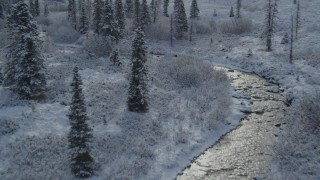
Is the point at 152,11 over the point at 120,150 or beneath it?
over

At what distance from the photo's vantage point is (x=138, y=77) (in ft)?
92.8

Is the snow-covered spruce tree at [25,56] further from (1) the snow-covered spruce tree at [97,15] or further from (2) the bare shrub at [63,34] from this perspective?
(2) the bare shrub at [63,34]

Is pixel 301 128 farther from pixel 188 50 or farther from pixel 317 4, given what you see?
pixel 317 4

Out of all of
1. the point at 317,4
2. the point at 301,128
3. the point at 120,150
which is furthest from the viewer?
the point at 317,4

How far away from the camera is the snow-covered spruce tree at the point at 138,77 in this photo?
28.1 meters

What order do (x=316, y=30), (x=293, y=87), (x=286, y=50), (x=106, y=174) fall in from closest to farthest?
(x=106, y=174) < (x=293, y=87) < (x=286, y=50) < (x=316, y=30)

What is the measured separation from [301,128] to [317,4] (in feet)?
183

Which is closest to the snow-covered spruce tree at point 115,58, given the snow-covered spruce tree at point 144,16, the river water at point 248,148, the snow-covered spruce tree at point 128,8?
the river water at point 248,148

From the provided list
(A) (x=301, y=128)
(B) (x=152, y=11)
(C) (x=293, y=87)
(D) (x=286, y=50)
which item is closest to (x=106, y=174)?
(A) (x=301, y=128)

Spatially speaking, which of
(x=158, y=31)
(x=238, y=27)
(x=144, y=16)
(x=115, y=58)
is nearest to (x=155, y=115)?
(x=115, y=58)

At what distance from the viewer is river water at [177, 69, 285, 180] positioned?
869 inches

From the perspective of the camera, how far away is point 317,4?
238 ft

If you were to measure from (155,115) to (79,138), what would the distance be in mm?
10105

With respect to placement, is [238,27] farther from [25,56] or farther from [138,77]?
[25,56]
